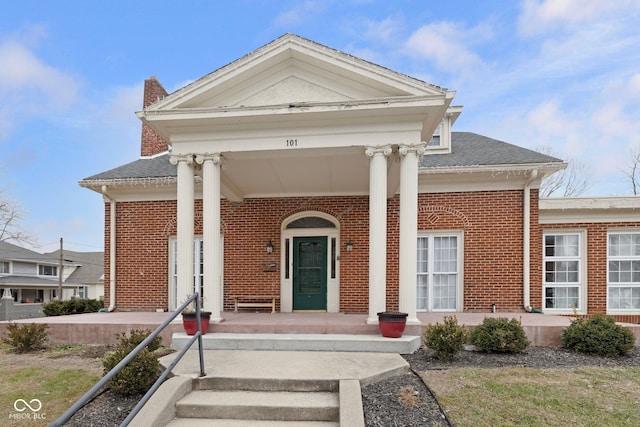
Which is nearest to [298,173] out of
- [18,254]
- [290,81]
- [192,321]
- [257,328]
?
[290,81]

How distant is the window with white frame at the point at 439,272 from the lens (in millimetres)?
9656

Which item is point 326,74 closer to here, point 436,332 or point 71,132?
point 436,332

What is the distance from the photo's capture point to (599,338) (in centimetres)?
593

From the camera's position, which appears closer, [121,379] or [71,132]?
[121,379]

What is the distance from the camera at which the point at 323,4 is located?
860 centimetres

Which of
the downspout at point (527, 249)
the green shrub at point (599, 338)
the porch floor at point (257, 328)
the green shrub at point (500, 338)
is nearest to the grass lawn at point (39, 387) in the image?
the porch floor at point (257, 328)

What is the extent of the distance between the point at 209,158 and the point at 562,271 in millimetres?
9052

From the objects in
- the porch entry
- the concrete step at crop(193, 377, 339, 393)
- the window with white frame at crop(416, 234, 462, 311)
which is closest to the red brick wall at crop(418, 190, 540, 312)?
the window with white frame at crop(416, 234, 462, 311)

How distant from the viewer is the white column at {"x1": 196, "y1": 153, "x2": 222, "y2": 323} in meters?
6.81

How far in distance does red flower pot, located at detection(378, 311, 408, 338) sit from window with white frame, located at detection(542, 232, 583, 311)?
5.77m

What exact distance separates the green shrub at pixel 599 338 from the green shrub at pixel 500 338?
96 cm

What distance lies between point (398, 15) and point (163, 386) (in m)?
9.83

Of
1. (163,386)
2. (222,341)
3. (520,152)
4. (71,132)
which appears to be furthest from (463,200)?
(71,132)

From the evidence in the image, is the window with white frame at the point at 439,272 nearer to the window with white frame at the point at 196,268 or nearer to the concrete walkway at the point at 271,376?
the concrete walkway at the point at 271,376
